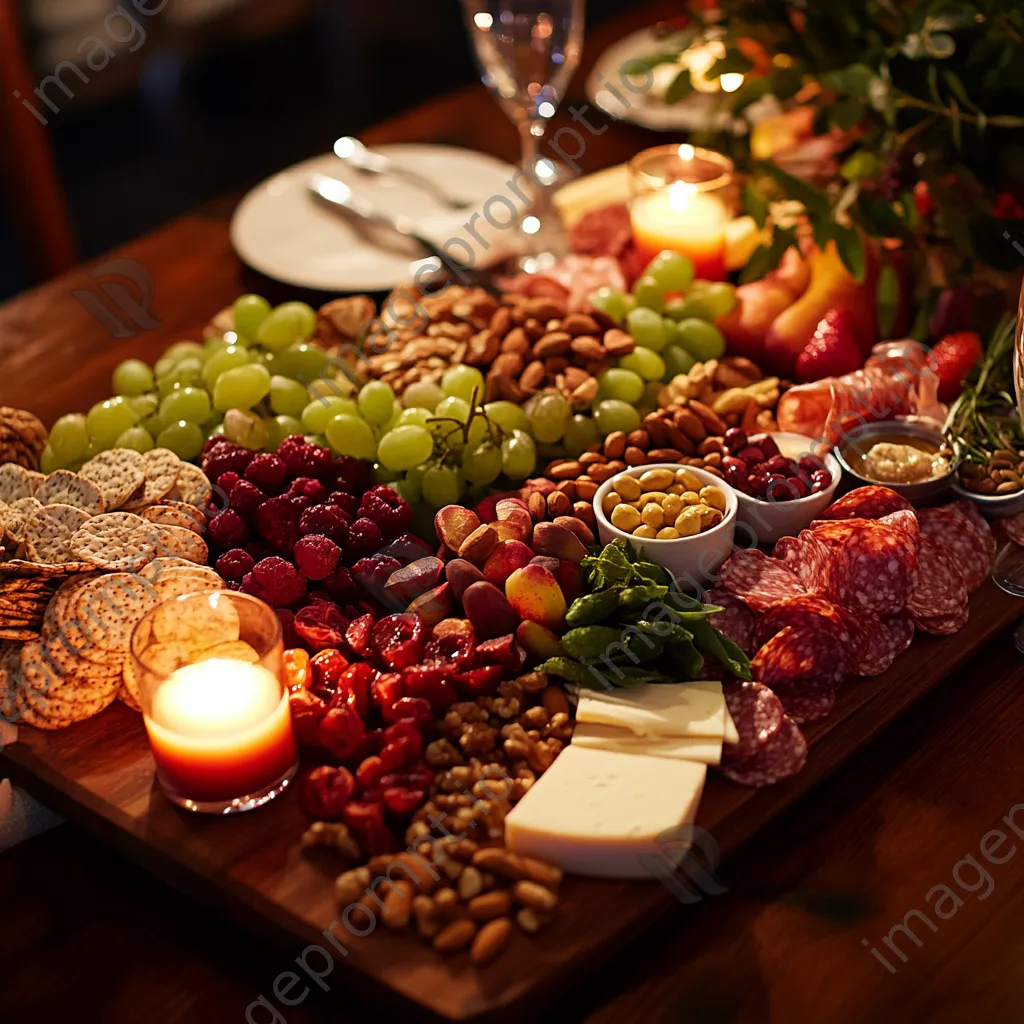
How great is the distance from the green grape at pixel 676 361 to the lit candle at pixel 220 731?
1.97 feet

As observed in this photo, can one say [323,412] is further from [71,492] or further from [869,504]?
[869,504]

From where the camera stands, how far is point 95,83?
3.33 m

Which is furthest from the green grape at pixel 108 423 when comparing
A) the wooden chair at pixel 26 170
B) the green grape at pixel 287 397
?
the wooden chair at pixel 26 170

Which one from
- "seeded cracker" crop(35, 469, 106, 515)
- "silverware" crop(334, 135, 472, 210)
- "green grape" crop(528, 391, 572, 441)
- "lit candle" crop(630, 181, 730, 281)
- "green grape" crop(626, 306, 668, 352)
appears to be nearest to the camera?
"seeded cracker" crop(35, 469, 106, 515)

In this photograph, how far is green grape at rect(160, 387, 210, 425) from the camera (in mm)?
1236

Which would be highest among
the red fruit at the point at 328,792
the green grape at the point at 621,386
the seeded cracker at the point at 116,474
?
the seeded cracker at the point at 116,474

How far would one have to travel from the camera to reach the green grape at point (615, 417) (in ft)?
3.95

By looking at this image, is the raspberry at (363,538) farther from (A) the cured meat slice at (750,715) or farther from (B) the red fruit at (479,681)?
(A) the cured meat slice at (750,715)

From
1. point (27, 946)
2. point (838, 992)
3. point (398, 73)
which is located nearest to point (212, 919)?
point (27, 946)

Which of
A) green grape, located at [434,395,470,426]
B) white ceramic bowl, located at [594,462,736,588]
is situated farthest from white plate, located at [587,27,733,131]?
white ceramic bowl, located at [594,462,736,588]

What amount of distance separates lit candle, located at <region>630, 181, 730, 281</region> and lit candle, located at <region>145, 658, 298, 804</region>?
83 cm

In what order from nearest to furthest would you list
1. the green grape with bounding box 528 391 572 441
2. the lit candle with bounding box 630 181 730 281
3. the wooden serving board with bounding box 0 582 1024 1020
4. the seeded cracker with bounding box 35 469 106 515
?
the wooden serving board with bounding box 0 582 1024 1020 < the seeded cracker with bounding box 35 469 106 515 < the green grape with bounding box 528 391 572 441 < the lit candle with bounding box 630 181 730 281

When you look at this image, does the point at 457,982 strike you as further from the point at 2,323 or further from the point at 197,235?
the point at 197,235

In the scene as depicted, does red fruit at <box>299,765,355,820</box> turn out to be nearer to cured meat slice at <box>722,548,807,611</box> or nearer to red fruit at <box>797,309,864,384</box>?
cured meat slice at <box>722,548,807,611</box>
